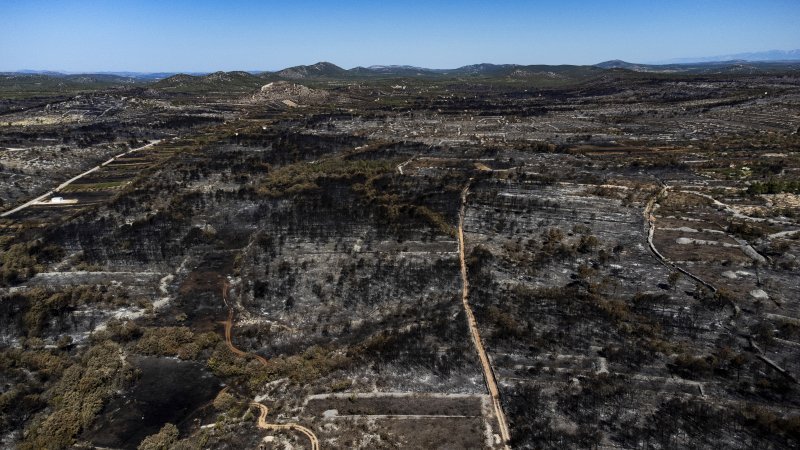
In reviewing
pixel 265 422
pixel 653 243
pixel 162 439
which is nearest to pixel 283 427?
pixel 265 422

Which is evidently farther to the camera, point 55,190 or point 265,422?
point 55,190

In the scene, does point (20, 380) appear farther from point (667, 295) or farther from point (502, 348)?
point (667, 295)

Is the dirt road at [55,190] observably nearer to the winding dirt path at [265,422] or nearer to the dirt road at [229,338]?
the dirt road at [229,338]

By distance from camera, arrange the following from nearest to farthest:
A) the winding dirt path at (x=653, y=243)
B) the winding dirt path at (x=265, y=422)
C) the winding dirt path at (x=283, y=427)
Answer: the winding dirt path at (x=283, y=427) → the winding dirt path at (x=265, y=422) → the winding dirt path at (x=653, y=243)

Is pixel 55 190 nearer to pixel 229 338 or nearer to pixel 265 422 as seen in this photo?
pixel 229 338

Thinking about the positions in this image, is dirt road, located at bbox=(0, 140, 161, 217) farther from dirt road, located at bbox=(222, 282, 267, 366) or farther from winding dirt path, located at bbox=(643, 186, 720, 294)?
winding dirt path, located at bbox=(643, 186, 720, 294)

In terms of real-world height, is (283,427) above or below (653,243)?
below

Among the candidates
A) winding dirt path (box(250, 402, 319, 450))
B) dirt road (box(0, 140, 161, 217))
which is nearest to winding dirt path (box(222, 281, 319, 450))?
winding dirt path (box(250, 402, 319, 450))

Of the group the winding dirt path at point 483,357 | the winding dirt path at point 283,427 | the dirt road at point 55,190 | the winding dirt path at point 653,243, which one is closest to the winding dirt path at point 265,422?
the winding dirt path at point 283,427

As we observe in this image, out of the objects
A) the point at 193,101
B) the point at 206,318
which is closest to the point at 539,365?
the point at 206,318

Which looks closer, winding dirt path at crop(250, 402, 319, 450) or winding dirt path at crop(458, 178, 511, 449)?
winding dirt path at crop(250, 402, 319, 450)

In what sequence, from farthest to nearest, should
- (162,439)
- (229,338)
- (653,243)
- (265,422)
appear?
(653,243) → (229,338) → (265,422) → (162,439)
